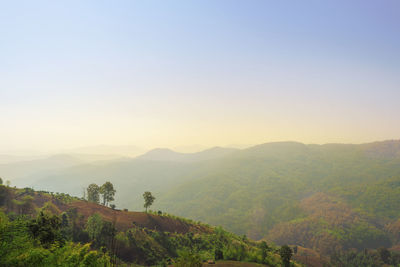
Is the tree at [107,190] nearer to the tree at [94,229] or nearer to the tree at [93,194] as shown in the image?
the tree at [93,194]

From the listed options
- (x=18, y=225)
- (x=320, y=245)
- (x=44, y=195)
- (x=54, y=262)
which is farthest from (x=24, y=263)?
(x=320, y=245)

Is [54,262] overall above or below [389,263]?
above

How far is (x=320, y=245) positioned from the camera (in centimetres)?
17950

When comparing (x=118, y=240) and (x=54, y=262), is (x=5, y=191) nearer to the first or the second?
(x=118, y=240)

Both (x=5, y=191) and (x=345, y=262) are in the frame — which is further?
(x=345, y=262)

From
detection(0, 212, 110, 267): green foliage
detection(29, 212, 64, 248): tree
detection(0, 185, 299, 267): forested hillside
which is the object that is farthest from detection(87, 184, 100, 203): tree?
detection(0, 212, 110, 267): green foliage

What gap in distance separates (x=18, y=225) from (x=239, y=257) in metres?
39.4

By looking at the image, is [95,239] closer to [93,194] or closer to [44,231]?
[44,231]

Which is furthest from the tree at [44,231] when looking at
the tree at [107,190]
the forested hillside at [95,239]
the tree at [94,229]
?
the tree at [107,190]

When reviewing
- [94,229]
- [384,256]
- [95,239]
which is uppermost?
[94,229]

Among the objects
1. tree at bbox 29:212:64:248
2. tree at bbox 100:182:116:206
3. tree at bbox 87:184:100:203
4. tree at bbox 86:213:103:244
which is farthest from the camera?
tree at bbox 87:184:100:203

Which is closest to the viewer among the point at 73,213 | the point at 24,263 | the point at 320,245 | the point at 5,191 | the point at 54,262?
the point at 24,263

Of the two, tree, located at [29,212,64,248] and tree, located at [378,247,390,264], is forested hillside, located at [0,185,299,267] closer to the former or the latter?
tree, located at [29,212,64,248]

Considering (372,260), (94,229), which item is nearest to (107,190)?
(94,229)
